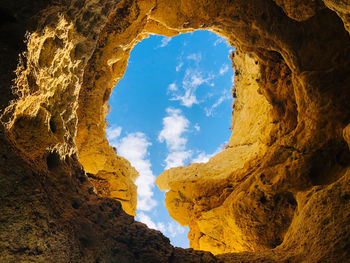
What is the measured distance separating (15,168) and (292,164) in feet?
22.5

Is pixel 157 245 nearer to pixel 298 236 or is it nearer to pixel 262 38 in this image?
pixel 298 236

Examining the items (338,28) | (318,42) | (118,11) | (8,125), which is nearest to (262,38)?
(318,42)

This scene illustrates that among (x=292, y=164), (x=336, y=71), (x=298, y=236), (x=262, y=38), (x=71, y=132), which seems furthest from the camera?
(x=262, y=38)

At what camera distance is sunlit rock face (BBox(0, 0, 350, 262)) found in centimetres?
283

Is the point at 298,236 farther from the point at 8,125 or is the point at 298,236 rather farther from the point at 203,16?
the point at 203,16

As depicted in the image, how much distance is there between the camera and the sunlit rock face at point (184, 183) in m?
2.83

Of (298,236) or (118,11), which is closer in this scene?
(298,236)

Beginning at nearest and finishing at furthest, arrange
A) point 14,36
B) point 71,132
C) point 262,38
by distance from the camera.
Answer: point 14,36 < point 71,132 < point 262,38

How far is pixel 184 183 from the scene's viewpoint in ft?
37.7

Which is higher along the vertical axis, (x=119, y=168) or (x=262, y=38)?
(x=262, y=38)

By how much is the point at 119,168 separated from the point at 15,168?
29.0 feet

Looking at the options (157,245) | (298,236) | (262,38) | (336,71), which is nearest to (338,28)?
(336,71)

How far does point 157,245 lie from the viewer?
4602 mm

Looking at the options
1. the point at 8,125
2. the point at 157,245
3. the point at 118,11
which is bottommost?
the point at 157,245
